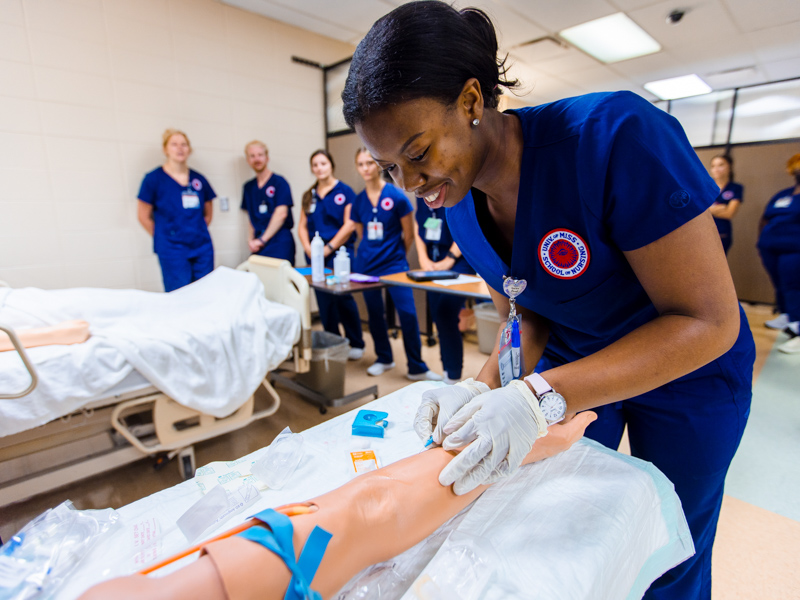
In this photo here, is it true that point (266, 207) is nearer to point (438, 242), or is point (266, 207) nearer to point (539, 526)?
point (438, 242)

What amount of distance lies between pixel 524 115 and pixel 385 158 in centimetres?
30

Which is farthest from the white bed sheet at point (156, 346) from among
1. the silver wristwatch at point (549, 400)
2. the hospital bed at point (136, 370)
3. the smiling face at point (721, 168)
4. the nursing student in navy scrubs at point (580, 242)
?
the smiling face at point (721, 168)

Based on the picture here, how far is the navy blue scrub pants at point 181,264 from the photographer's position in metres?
3.29

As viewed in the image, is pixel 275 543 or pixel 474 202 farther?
pixel 474 202

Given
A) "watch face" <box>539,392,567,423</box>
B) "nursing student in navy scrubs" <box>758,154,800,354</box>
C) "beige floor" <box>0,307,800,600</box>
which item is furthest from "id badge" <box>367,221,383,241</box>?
"nursing student in navy scrubs" <box>758,154,800,354</box>

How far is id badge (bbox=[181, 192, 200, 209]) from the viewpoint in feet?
10.8

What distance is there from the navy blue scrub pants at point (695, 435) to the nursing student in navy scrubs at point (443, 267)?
73.1 inches

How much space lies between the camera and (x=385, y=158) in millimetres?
753

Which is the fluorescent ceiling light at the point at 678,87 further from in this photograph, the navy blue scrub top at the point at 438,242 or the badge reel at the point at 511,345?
the badge reel at the point at 511,345

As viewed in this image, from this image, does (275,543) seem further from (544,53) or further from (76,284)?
(544,53)

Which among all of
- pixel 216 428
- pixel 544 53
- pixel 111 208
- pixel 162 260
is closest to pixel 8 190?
pixel 111 208

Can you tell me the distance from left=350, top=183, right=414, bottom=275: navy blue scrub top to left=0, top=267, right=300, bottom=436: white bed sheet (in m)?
1.10

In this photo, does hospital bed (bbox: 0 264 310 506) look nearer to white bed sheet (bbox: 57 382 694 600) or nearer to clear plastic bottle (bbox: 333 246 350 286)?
clear plastic bottle (bbox: 333 246 350 286)

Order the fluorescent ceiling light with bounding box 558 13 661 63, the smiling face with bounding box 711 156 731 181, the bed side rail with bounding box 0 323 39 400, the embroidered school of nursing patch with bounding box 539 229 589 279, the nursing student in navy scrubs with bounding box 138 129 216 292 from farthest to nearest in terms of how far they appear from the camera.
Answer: the smiling face with bounding box 711 156 731 181
the fluorescent ceiling light with bounding box 558 13 661 63
the nursing student in navy scrubs with bounding box 138 129 216 292
the bed side rail with bounding box 0 323 39 400
the embroidered school of nursing patch with bounding box 539 229 589 279
